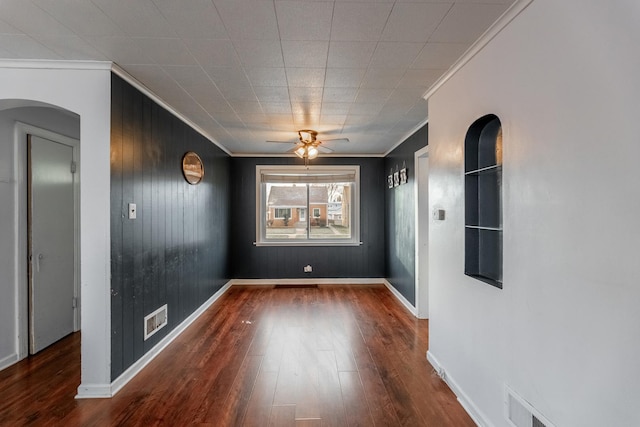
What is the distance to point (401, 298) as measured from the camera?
4535 mm

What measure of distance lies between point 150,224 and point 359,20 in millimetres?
2367

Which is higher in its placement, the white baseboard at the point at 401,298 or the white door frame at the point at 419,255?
the white door frame at the point at 419,255

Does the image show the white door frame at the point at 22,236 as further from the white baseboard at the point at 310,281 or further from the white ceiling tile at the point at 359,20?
the white baseboard at the point at 310,281

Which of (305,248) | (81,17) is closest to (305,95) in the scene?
(81,17)

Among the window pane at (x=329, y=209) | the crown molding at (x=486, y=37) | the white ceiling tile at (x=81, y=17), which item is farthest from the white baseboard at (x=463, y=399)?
the window pane at (x=329, y=209)

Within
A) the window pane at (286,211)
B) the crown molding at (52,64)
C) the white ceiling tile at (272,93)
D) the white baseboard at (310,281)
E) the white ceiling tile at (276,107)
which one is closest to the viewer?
the crown molding at (52,64)

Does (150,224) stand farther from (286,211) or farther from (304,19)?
(286,211)

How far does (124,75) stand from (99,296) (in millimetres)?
1676

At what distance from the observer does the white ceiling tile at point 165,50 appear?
6.30 feet

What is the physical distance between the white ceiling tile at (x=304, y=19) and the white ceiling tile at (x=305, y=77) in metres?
0.43

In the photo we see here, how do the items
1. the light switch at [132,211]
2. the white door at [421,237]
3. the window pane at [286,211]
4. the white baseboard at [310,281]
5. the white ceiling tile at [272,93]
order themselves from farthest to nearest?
the window pane at [286,211] → the white baseboard at [310,281] → the white door at [421,237] → the white ceiling tile at [272,93] → the light switch at [132,211]

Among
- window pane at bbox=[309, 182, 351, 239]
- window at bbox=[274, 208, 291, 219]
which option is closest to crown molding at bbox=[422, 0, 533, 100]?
window pane at bbox=[309, 182, 351, 239]

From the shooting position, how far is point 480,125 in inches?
78.4

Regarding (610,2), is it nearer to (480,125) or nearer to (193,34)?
(480,125)
